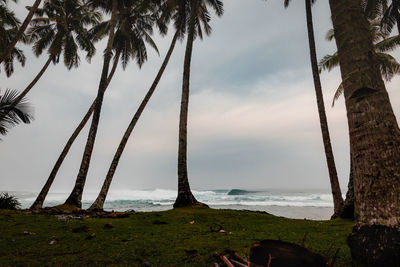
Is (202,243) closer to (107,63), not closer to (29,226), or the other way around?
(29,226)

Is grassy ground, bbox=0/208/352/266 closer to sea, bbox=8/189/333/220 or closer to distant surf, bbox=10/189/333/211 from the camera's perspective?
sea, bbox=8/189/333/220

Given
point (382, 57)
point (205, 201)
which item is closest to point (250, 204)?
point (205, 201)

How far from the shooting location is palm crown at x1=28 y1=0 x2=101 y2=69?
1562cm

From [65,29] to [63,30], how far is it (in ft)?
1.63

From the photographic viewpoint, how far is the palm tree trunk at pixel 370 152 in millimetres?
1909

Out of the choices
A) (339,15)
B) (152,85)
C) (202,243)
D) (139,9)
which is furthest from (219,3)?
(202,243)

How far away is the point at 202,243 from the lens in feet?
10.5

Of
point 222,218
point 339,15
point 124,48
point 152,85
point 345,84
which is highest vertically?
point 124,48

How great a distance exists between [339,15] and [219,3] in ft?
41.3

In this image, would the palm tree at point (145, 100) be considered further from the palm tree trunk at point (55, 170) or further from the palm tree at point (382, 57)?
the palm tree at point (382, 57)

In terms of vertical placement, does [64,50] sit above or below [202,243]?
above

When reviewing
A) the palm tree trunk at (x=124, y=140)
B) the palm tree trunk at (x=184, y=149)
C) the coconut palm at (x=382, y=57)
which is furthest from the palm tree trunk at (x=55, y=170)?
the coconut palm at (x=382, y=57)

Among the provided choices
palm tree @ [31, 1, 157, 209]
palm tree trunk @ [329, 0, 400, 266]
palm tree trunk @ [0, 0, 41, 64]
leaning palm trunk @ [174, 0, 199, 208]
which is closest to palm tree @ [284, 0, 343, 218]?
leaning palm trunk @ [174, 0, 199, 208]

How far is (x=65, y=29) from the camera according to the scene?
622 inches
